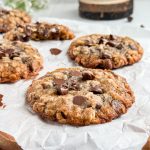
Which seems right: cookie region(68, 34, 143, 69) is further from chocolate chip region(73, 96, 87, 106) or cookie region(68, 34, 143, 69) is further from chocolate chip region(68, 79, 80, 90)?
chocolate chip region(73, 96, 87, 106)

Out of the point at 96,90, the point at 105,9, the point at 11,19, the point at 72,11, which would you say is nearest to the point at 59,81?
the point at 96,90

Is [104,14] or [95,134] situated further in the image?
[104,14]

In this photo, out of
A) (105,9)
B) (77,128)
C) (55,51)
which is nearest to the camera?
(77,128)

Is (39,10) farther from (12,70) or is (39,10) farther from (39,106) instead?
(39,106)

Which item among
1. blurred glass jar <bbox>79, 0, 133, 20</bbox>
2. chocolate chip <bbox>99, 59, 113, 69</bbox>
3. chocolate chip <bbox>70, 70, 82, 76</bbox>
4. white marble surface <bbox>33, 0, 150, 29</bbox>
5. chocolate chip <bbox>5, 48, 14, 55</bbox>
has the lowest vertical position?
white marble surface <bbox>33, 0, 150, 29</bbox>

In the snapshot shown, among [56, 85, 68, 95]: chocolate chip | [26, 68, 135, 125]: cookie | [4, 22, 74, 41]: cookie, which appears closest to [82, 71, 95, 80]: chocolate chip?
[26, 68, 135, 125]: cookie

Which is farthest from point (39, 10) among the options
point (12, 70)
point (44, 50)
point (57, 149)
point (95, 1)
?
point (57, 149)

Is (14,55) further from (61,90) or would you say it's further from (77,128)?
(77,128)
